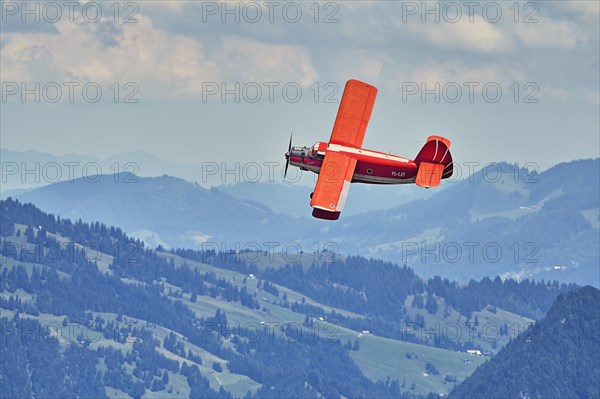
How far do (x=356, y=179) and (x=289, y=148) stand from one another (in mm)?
10939

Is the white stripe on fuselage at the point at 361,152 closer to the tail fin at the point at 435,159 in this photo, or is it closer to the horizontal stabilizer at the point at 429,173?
the tail fin at the point at 435,159

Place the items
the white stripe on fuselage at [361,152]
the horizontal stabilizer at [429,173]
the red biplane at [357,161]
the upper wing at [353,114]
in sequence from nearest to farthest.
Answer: the red biplane at [357,161]
the horizontal stabilizer at [429,173]
the white stripe on fuselage at [361,152]
the upper wing at [353,114]

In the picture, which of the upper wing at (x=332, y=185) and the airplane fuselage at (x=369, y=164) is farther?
the airplane fuselage at (x=369, y=164)

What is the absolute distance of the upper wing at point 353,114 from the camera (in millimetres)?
129212

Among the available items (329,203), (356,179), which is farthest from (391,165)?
(329,203)

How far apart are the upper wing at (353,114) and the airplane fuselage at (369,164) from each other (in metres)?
1.69

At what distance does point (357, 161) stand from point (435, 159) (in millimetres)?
8020

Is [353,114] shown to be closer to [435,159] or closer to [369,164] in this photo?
[369,164]

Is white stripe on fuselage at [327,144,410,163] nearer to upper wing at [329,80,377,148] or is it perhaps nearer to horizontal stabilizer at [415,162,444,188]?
upper wing at [329,80,377,148]

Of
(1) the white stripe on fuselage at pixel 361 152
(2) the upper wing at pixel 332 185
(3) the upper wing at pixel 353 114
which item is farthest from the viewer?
(3) the upper wing at pixel 353 114

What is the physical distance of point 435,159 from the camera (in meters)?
128

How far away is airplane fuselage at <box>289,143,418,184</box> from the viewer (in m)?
125

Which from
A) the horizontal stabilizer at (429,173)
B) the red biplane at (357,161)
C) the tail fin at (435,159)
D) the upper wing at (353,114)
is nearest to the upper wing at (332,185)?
the red biplane at (357,161)

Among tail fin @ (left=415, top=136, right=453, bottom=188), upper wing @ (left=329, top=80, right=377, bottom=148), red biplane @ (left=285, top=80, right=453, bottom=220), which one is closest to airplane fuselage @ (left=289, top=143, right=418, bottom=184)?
red biplane @ (left=285, top=80, right=453, bottom=220)
